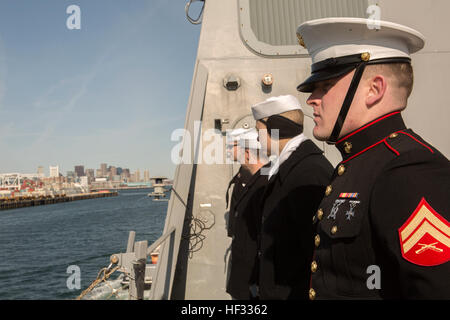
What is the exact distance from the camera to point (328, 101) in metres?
1.05

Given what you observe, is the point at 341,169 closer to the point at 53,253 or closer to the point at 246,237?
the point at 246,237

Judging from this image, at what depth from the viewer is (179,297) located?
3.33 metres

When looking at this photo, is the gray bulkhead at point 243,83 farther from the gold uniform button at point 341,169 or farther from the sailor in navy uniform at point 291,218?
the gold uniform button at point 341,169

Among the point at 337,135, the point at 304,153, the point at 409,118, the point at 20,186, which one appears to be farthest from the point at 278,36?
the point at 20,186

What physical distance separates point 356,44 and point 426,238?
677mm

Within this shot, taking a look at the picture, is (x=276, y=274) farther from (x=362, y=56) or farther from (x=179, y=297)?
(x=179, y=297)

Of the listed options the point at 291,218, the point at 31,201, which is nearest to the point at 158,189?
the point at 291,218

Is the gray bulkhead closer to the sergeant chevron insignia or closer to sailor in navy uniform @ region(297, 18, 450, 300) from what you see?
sailor in navy uniform @ region(297, 18, 450, 300)

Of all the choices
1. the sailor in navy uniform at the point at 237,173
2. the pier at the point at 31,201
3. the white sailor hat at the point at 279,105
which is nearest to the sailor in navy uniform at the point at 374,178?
the white sailor hat at the point at 279,105

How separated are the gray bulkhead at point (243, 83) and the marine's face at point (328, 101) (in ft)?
7.36

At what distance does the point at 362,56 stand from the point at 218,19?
2.88 metres

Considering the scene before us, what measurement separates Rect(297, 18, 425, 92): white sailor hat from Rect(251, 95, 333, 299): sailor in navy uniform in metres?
0.70

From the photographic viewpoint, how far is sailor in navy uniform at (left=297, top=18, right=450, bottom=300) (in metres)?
0.73

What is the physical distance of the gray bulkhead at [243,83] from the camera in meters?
3.30
